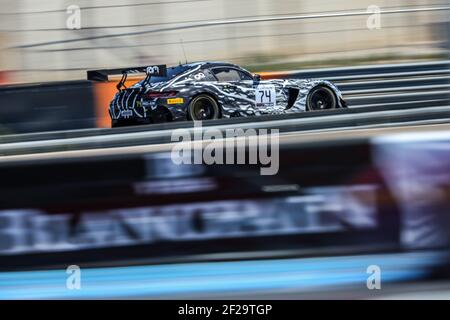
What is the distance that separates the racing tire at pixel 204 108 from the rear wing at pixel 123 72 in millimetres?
555

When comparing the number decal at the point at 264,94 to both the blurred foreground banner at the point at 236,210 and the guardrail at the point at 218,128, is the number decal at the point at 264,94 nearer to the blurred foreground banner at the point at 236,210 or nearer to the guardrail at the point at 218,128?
the guardrail at the point at 218,128

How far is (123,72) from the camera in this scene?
9.30 meters

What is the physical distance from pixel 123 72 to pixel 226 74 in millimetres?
1387

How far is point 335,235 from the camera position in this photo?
17.1 ft

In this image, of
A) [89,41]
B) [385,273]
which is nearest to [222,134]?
[385,273]

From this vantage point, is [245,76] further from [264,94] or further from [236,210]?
[236,210]

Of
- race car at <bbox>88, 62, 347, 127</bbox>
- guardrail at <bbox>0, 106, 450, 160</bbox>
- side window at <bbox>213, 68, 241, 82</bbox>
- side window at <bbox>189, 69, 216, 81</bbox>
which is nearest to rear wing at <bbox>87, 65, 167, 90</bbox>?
race car at <bbox>88, 62, 347, 127</bbox>

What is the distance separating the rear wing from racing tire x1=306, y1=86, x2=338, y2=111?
200cm

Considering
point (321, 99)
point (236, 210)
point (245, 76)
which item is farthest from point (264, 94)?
point (236, 210)

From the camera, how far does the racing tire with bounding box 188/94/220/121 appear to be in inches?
380

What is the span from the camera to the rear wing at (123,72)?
30.5 ft

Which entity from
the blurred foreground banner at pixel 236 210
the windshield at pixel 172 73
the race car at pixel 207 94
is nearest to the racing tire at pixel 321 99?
the race car at pixel 207 94
